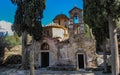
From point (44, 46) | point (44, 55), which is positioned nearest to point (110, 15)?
point (44, 46)

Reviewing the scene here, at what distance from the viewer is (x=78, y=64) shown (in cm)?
2464

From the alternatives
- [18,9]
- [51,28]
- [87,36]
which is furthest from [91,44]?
[18,9]

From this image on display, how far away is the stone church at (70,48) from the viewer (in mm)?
24141

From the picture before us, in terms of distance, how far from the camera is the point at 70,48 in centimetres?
2517

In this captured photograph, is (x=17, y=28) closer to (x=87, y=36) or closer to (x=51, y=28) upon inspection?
(x=51, y=28)

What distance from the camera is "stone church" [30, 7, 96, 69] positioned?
24.1 meters

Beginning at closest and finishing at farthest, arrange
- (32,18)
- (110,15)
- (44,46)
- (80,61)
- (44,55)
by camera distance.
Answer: (110,15) → (32,18) → (80,61) → (44,46) → (44,55)

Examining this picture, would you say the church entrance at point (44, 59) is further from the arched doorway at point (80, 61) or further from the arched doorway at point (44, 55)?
the arched doorway at point (80, 61)

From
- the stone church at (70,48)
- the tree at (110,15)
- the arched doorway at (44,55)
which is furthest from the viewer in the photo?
the arched doorway at (44,55)

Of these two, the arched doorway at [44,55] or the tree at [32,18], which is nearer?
the tree at [32,18]

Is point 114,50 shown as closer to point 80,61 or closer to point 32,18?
point 32,18

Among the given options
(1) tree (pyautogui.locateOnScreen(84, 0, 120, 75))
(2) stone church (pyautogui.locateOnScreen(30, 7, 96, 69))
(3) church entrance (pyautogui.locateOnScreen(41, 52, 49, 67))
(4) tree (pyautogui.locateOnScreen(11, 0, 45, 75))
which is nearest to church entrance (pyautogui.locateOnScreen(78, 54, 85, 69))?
(2) stone church (pyautogui.locateOnScreen(30, 7, 96, 69))

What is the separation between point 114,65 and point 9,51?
78.4 ft

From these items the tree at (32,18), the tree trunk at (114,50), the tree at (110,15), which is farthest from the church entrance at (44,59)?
the tree trunk at (114,50)
